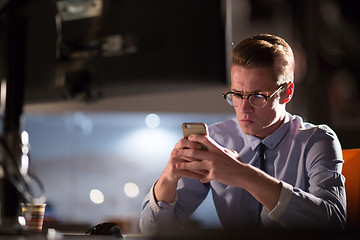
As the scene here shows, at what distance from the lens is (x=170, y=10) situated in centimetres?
100

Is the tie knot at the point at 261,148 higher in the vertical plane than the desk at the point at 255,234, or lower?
lower

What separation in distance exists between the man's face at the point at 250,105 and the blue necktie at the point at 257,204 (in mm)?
63

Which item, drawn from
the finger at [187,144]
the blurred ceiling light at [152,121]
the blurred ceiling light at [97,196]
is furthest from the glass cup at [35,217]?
the blurred ceiling light at [97,196]

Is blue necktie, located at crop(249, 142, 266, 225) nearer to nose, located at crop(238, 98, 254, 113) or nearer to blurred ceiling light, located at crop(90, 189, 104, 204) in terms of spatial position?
nose, located at crop(238, 98, 254, 113)

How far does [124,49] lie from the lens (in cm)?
105

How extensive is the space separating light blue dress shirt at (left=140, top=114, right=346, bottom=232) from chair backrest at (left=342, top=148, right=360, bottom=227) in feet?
0.22

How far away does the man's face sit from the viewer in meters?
1.33

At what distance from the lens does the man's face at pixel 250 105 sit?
1335 mm

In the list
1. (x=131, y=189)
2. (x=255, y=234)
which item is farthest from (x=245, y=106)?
(x=131, y=189)

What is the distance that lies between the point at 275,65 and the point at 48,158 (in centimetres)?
353

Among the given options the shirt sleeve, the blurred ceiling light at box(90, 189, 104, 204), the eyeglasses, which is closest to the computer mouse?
the shirt sleeve

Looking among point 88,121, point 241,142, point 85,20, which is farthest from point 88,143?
point 85,20

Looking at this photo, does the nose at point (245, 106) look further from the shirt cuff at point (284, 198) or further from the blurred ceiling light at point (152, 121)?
the blurred ceiling light at point (152, 121)

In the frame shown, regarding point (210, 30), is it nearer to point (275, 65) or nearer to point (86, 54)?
point (86, 54)
